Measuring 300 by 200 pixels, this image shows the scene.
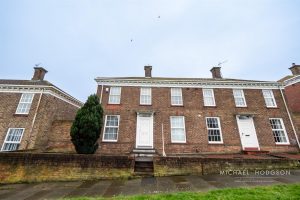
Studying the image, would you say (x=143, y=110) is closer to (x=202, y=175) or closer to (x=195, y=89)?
(x=195, y=89)

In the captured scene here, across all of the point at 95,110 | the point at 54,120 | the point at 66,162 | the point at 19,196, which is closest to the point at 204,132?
the point at 95,110

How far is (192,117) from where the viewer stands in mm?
14234

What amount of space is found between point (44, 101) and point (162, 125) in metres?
11.8

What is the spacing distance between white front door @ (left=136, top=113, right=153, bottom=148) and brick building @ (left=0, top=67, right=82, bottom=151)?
622 centimetres

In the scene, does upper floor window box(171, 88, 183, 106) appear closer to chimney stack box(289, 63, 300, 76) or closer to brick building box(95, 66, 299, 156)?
brick building box(95, 66, 299, 156)

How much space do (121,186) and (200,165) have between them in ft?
14.1

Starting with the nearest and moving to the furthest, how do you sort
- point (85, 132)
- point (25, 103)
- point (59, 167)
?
point (59, 167) < point (85, 132) < point (25, 103)

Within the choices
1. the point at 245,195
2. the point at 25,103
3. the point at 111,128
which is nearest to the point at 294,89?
the point at 245,195

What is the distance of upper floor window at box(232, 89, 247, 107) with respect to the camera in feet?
49.2

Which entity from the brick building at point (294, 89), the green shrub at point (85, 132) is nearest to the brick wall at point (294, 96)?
the brick building at point (294, 89)

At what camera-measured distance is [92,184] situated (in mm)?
7230

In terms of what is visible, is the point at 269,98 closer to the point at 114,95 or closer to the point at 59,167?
the point at 114,95

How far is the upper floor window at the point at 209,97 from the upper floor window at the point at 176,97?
7.91ft

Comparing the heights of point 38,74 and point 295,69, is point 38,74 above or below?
below
